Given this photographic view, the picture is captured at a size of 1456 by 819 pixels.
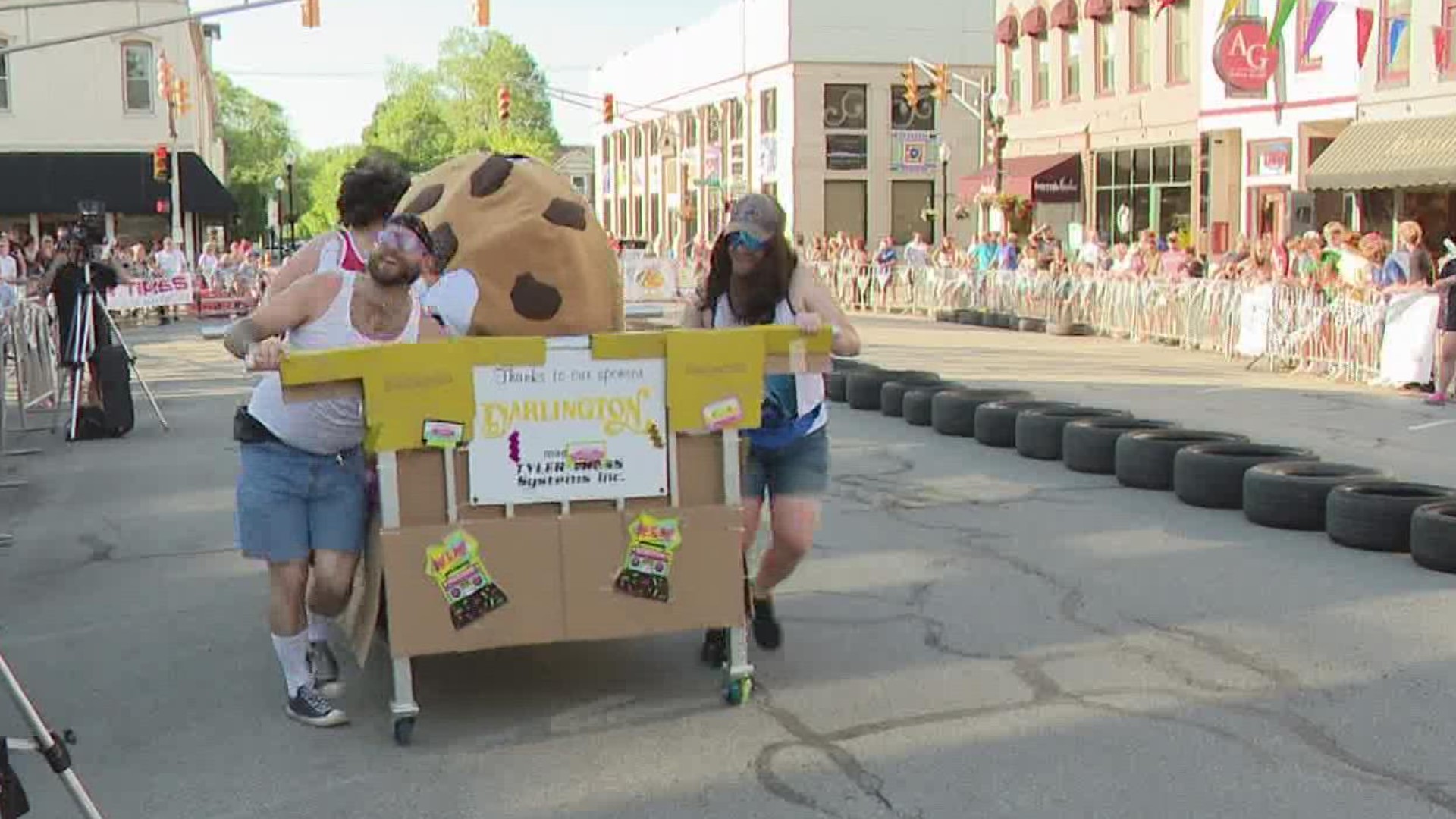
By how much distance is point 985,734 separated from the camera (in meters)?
5.32

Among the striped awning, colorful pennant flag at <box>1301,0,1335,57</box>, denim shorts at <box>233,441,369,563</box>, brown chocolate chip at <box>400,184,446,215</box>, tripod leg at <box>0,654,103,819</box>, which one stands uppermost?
colorful pennant flag at <box>1301,0,1335,57</box>

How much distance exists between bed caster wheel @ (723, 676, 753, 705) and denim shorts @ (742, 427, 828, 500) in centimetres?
77

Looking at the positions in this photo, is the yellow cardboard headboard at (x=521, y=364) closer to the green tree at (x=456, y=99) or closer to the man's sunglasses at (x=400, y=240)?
the man's sunglasses at (x=400, y=240)

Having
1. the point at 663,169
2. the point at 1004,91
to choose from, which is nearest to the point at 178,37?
the point at 1004,91

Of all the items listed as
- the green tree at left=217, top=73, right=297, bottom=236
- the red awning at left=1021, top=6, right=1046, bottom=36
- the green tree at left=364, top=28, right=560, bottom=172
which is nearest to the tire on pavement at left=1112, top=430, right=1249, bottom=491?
the red awning at left=1021, top=6, right=1046, bottom=36

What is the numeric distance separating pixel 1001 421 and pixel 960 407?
691mm

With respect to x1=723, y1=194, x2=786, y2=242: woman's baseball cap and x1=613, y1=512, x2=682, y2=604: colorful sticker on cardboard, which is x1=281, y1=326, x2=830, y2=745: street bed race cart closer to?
x1=613, y1=512, x2=682, y2=604: colorful sticker on cardboard

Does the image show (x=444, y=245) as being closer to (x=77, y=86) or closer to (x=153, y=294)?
(x=153, y=294)

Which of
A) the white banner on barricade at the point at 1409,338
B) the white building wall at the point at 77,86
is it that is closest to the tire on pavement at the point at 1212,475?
the white banner on barricade at the point at 1409,338

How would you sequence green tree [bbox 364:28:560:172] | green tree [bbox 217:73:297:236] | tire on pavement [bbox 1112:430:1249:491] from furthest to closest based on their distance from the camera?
green tree [bbox 217:73:297:236]
green tree [bbox 364:28:560:172]
tire on pavement [bbox 1112:430:1249:491]

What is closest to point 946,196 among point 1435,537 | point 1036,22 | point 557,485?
point 1036,22

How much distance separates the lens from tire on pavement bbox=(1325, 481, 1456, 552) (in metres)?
8.08

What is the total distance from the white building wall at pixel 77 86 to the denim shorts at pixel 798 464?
4020 cm

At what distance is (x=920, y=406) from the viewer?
1352 centimetres
